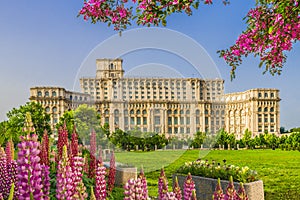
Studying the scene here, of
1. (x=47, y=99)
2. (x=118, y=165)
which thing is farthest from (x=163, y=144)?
(x=47, y=99)

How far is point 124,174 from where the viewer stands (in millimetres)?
7641

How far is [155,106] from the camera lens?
16.2 ft

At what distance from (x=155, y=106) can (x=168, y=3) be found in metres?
1.57

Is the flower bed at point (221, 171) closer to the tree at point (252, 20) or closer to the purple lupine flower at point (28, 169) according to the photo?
the tree at point (252, 20)

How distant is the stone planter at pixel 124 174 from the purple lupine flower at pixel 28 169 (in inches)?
212

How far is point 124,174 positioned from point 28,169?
21.1 feet

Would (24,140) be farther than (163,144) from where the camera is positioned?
No

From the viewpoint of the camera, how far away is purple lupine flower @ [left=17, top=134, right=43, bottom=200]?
138cm

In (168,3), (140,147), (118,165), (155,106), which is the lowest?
(118,165)

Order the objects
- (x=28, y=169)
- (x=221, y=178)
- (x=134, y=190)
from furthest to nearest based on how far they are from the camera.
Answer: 1. (x=221, y=178)
2. (x=134, y=190)
3. (x=28, y=169)

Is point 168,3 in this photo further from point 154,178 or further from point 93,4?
point 154,178

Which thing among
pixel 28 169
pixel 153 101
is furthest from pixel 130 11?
pixel 28 169

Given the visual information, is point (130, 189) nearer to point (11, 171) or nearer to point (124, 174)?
point (11, 171)

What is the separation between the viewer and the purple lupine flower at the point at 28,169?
1.38 m
